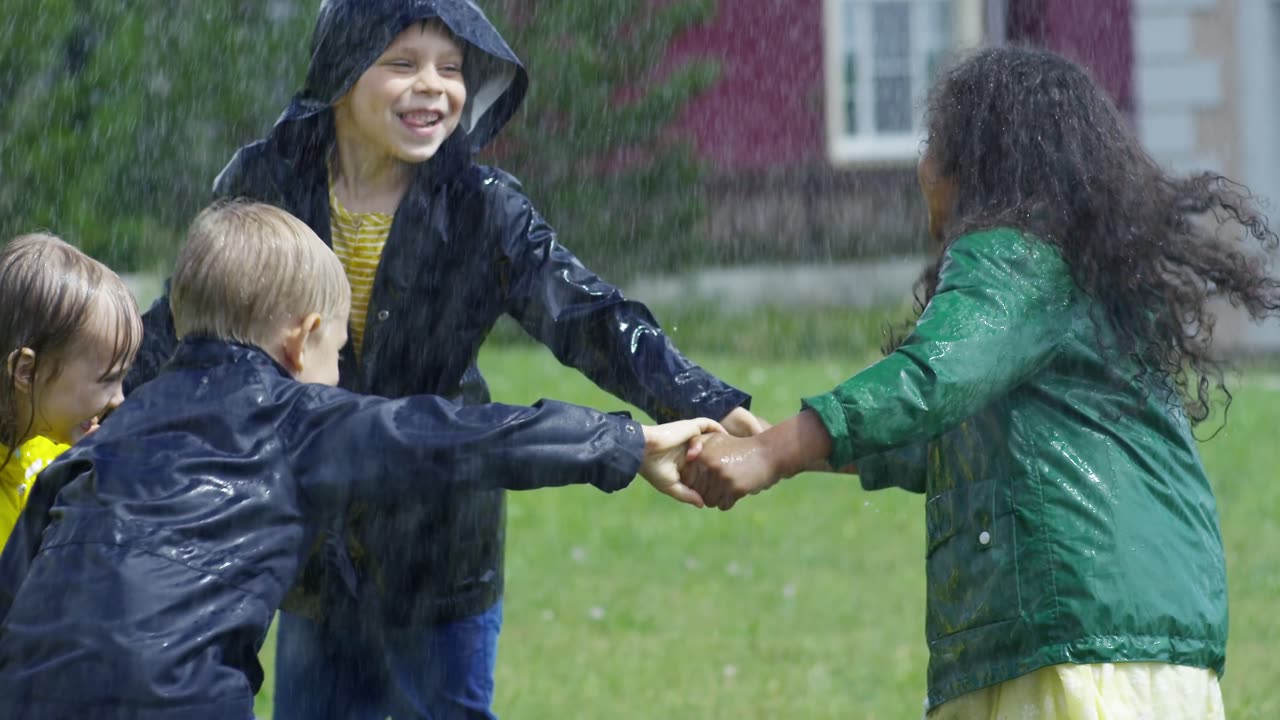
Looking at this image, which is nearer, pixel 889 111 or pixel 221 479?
pixel 221 479

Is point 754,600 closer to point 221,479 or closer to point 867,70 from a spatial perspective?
point 221,479

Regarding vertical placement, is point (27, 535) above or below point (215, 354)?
below

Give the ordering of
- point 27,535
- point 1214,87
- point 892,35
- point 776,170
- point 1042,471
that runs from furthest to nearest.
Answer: point 892,35, point 776,170, point 1214,87, point 1042,471, point 27,535

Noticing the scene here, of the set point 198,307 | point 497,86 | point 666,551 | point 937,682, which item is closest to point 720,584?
point 666,551

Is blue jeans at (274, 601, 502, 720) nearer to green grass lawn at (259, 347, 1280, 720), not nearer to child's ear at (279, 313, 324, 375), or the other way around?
child's ear at (279, 313, 324, 375)

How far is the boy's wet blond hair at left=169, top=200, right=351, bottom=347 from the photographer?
3193 mm

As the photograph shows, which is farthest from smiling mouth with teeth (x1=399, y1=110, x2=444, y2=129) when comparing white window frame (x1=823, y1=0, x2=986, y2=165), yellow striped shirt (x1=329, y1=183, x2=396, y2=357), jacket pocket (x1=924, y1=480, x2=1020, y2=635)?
white window frame (x1=823, y1=0, x2=986, y2=165)

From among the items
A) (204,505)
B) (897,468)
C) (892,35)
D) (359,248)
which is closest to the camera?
(204,505)

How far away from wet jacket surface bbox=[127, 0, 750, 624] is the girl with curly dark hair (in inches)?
21.4

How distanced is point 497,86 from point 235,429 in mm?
1605

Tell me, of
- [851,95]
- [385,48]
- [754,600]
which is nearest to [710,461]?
[385,48]

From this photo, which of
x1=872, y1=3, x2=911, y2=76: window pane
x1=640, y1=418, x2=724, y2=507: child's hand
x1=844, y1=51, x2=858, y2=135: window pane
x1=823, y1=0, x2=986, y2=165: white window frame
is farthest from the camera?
x1=872, y1=3, x2=911, y2=76: window pane

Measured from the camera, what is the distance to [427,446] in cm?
306

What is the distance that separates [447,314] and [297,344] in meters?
0.78
